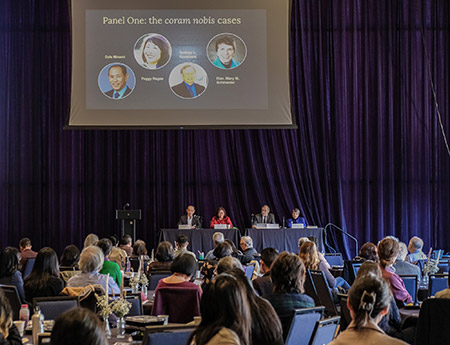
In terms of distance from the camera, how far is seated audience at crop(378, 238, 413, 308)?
5844 mm

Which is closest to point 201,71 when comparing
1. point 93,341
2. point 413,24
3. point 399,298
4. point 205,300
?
point 413,24

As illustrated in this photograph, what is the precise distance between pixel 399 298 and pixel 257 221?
346 inches

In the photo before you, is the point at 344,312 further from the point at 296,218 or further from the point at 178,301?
the point at 296,218

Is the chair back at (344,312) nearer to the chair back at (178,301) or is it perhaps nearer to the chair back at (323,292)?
the chair back at (178,301)

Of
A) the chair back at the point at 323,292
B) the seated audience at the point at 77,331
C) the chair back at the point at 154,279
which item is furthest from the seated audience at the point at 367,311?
the chair back at the point at 154,279

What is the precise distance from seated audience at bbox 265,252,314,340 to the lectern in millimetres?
9571

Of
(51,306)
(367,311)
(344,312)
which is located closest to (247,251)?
(344,312)

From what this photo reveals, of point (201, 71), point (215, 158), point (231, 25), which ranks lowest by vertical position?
point (215, 158)

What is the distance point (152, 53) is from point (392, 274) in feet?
25.5

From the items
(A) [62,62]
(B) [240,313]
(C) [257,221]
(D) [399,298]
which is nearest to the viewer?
(B) [240,313]

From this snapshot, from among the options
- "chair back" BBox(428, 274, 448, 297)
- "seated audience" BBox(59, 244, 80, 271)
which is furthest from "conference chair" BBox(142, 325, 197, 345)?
"seated audience" BBox(59, 244, 80, 271)

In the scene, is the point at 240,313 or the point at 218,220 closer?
the point at 240,313

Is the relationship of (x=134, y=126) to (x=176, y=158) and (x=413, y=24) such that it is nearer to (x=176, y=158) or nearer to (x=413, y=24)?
(x=176, y=158)

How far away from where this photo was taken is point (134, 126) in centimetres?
1235
